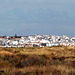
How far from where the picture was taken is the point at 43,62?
16.7 meters

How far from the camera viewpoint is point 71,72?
11.8 m

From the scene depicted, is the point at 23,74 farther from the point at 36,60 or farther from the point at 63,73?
the point at 36,60

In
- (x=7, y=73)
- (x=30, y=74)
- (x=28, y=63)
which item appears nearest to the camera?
(x=30, y=74)

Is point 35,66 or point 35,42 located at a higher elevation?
point 35,42

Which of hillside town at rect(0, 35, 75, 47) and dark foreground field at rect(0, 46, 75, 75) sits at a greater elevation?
hillside town at rect(0, 35, 75, 47)

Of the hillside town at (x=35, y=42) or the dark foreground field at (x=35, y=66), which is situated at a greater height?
the hillside town at (x=35, y=42)

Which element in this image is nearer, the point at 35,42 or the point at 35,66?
the point at 35,66

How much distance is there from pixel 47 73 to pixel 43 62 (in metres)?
5.23

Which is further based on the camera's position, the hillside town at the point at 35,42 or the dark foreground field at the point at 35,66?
the hillside town at the point at 35,42

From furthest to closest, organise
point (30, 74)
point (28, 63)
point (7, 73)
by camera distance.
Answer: point (28, 63), point (7, 73), point (30, 74)

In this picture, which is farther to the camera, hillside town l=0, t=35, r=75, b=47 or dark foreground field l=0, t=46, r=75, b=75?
hillside town l=0, t=35, r=75, b=47

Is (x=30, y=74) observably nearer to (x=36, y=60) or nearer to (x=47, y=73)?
(x=47, y=73)

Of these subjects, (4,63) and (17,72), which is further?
(4,63)

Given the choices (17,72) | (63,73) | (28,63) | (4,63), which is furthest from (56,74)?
(4,63)
